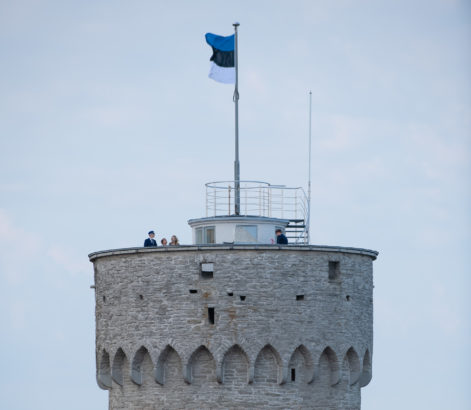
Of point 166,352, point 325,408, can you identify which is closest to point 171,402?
point 166,352

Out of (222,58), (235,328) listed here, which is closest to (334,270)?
(235,328)

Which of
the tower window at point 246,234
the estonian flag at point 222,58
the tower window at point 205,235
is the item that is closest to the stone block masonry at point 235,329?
the tower window at point 246,234

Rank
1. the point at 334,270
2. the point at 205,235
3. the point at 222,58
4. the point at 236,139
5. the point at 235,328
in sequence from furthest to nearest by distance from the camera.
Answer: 1. the point at 222,58
2. the point at 236,139
3. the point at 205,235
4. the point at 334,270
5. the point at 235,328

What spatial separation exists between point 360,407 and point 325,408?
6.15ft

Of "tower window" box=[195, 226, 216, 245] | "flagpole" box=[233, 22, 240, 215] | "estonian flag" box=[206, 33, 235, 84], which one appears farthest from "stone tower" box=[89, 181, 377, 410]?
"estonian flag" box=[206, 33, 235, 84]

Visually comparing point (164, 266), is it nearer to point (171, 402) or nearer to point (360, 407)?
Answer: point (171, 402)

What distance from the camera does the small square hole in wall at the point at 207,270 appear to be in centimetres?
4691

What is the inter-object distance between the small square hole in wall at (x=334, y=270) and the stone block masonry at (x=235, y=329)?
0.09 feet

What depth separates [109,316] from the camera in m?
48.5

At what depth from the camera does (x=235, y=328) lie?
153ft

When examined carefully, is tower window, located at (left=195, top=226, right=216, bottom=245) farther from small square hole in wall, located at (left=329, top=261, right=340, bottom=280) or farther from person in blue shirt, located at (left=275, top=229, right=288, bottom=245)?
small square hole in wall, located at (left=329, top=261, right=340, bottom=280)

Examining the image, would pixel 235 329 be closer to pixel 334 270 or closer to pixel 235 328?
pixel 235 328

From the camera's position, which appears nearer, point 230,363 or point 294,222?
point 230,363

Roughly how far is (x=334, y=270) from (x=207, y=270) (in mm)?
3689
